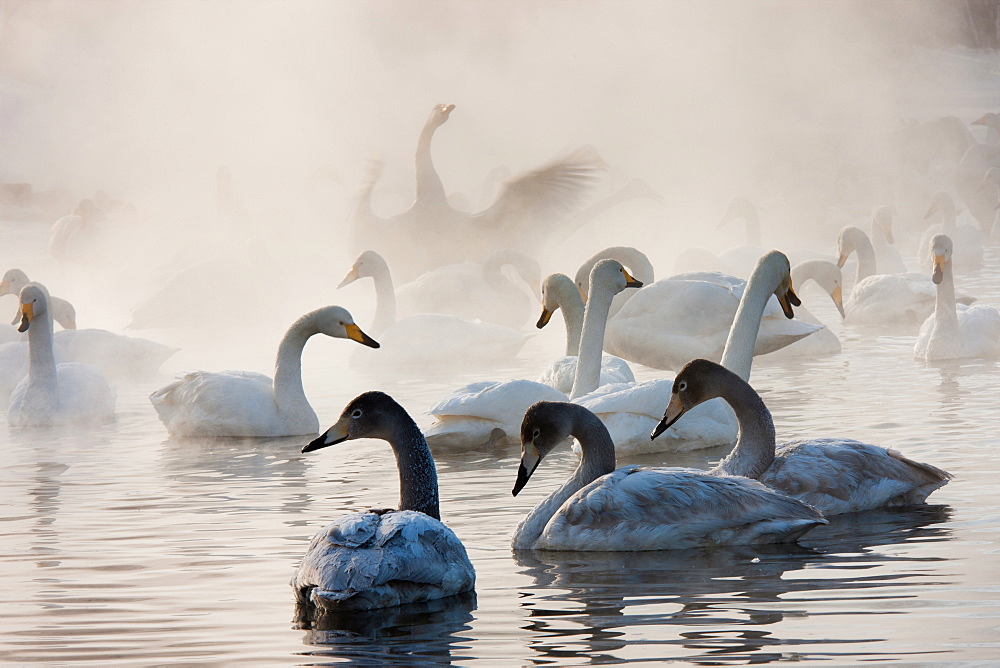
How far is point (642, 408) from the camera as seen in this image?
707 centimetres

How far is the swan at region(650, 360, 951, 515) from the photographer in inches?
221

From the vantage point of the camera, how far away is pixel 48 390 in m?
Result: 9.30

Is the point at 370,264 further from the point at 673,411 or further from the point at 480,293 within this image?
the point at 673,411

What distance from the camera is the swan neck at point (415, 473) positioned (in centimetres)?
502

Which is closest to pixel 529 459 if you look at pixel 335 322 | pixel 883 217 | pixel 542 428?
pixel 542 428

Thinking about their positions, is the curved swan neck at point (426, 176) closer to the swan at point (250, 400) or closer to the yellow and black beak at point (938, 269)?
the yellow and black beak at point (938, 269)

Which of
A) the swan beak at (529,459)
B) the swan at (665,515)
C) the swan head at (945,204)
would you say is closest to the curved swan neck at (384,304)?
the swan beak at (529,459)

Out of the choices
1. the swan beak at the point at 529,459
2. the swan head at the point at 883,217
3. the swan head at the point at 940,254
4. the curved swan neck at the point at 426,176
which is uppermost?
the curved swan neck at the point at 426,176

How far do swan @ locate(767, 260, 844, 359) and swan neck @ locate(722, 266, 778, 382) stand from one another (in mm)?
3520

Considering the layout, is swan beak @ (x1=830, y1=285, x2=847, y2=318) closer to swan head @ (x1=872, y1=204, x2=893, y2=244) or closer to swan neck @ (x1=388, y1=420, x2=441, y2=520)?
swan head @ (x1=872, y1=204, x2=893, y2=244)

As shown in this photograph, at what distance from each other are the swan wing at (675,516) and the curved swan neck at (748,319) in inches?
97.1

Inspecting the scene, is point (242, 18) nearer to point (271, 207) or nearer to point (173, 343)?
point (271, 207)

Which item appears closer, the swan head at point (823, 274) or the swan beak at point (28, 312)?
the swan beak at point (28, 312)

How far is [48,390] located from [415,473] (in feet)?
16.0
